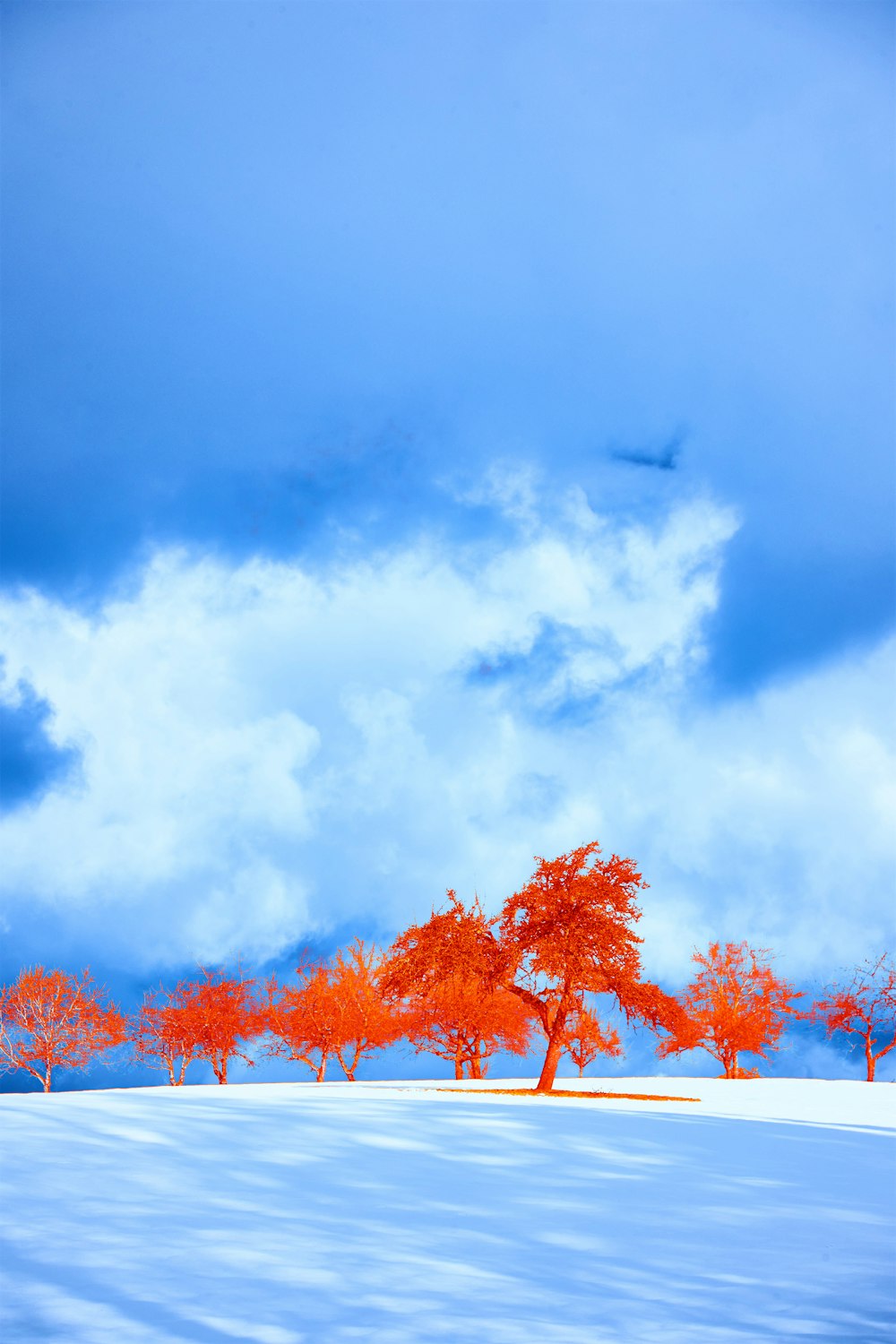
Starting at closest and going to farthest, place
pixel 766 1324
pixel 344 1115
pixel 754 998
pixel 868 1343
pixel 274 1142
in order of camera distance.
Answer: pixel 868 1343, pixel 766 1324, pixel 274 1142, pixel 344 1115, pixel 754 998

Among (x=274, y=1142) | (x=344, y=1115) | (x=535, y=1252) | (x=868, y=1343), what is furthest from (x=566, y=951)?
(x=868, y=1343)

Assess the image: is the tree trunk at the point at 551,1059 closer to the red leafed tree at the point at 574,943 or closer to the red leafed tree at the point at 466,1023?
the red leafed tree at the point at 574,943

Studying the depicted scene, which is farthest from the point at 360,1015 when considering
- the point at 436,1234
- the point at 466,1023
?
the point at 436,1234

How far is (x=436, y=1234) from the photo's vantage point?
7.04m

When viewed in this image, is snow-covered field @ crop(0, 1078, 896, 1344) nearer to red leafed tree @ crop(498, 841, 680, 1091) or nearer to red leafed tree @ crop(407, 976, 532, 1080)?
red leafed tree @ crop(498, 841, 680, 1091)

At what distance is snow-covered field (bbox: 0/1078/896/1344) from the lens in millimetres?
5137

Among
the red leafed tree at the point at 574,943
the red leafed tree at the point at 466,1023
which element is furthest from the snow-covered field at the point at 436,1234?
the red leafed tree at the point at 466,1023

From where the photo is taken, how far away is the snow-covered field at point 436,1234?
16.9 ft

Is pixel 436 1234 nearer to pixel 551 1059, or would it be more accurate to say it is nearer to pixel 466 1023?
pixel 551 1059

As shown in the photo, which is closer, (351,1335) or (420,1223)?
(351,1335)

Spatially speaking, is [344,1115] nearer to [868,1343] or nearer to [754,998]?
[868,1343]

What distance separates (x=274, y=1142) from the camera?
1175cm

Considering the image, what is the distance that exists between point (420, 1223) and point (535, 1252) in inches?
46.9

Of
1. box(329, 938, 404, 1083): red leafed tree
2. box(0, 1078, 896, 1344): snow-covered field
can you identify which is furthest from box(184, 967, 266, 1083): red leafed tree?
box(0, 1078, 896, 1344): snow-covered field
